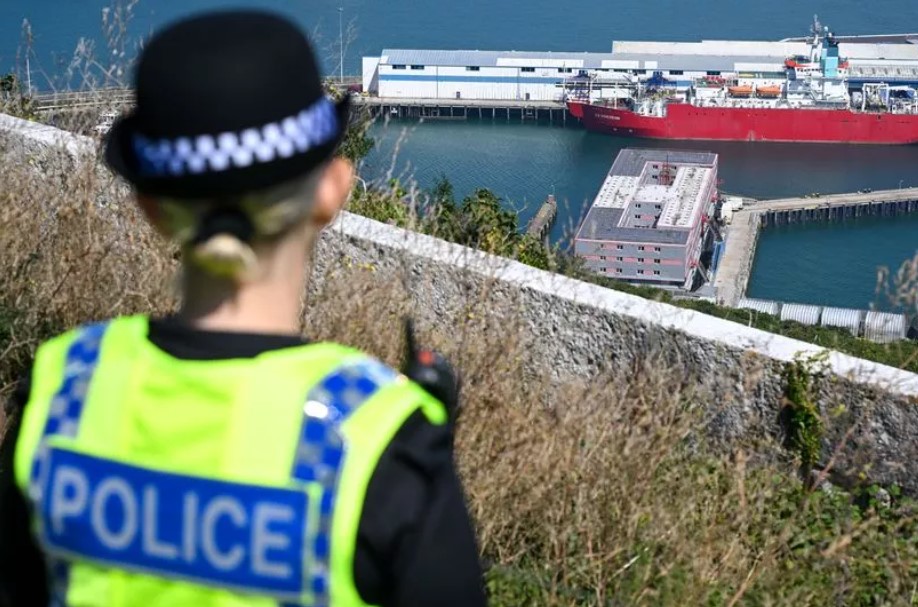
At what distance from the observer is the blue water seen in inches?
1074

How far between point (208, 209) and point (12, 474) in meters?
0.28

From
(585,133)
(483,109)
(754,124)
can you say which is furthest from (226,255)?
(483,109)

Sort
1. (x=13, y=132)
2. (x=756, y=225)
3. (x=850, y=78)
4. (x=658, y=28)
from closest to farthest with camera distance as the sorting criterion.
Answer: (x=13, y=132) → (x=756, y=225) → (x=850, y=78) → (x=658, y=28)

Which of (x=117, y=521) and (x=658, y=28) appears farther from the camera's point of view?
(x=658, y=28)

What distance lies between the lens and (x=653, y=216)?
2941cm

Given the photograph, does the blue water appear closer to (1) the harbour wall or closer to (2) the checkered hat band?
(1) the harbour wall

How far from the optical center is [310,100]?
3.07ft

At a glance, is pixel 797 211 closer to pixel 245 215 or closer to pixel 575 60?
pixel 575 60

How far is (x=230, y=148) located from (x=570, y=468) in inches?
68.2

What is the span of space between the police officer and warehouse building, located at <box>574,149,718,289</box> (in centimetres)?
2022

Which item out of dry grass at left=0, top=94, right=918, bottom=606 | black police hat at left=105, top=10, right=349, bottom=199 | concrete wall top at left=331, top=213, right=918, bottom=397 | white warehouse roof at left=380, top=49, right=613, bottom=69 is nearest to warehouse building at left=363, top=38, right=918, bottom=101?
white warehouse roof at left=380, top=49, right=613, bottom=69

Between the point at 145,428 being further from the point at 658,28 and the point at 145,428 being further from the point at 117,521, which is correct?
the point at 658,28

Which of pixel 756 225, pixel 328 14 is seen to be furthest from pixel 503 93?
pixel 756 225

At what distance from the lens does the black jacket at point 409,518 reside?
91 cm
